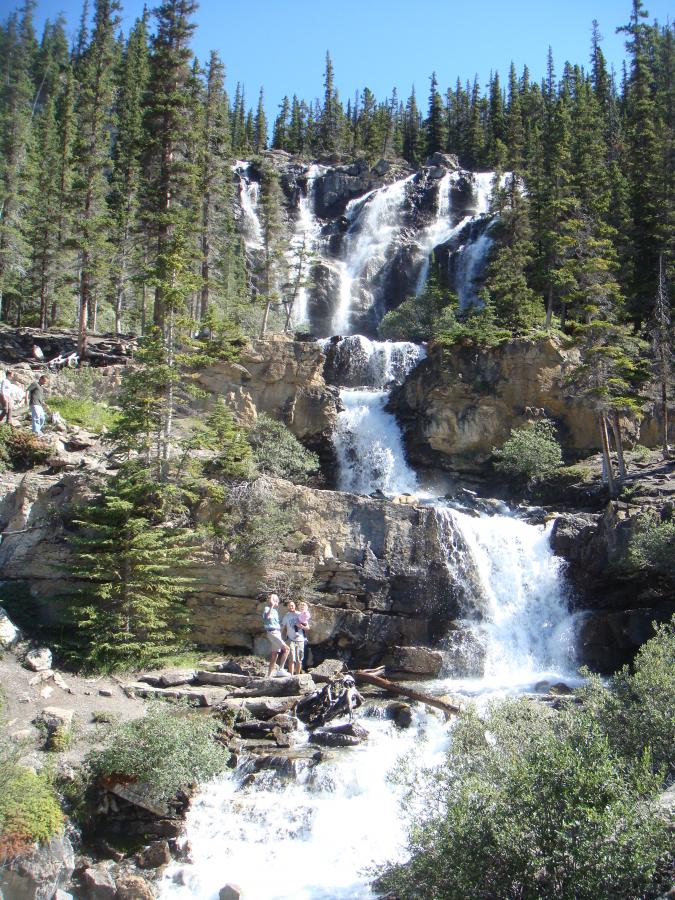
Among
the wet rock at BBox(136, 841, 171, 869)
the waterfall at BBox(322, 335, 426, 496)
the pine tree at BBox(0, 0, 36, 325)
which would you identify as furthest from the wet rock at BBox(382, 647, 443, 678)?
the pine tree at BBox(0, 0, 36, 325)

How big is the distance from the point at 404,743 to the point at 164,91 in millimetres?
26682

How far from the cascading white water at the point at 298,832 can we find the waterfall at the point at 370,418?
16.1 m

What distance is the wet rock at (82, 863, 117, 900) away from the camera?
926 centimetres

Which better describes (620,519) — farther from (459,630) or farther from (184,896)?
(184,896)

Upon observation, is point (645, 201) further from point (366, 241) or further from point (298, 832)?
point (298, 832)

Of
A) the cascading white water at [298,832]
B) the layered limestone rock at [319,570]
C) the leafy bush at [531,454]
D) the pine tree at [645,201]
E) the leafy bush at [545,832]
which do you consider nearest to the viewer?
the leafy bush at [545,832]

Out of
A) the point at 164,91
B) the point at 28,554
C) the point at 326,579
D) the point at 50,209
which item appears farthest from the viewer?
the point at 50,209

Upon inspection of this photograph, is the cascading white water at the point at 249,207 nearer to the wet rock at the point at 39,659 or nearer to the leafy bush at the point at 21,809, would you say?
the wet rock at the point at 39,659

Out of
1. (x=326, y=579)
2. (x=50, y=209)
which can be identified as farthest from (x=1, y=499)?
(x=50, y=209)

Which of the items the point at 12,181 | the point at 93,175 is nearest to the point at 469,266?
the point at 93,175

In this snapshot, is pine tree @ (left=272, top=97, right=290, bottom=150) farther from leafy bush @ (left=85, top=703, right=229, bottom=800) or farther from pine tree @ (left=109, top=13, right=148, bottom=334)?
leafy bush @ (left=85, top=703, right=229, bottom=800)

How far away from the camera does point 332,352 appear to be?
33625 mm

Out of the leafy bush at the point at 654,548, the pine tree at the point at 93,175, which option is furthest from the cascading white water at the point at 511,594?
the pine tree at the point at 93,175

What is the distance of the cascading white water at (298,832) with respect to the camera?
9523mm
